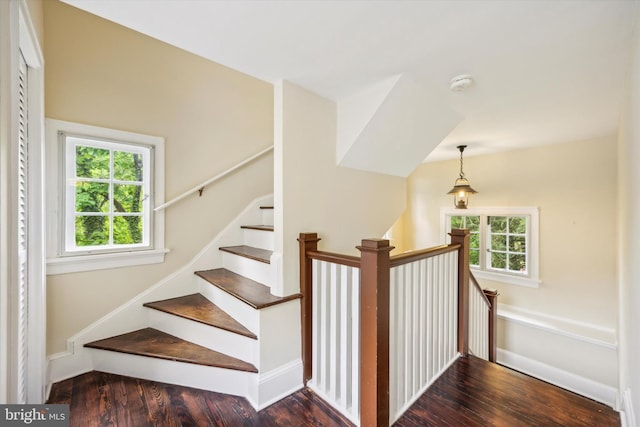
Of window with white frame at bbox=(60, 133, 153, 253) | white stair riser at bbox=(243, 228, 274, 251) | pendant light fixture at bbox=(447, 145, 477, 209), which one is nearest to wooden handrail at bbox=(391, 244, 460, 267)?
white stair riser at bbox=(243, 228, 274, 251)

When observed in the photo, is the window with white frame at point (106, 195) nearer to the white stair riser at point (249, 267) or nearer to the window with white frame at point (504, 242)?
the white stair riser at point (249, 267)

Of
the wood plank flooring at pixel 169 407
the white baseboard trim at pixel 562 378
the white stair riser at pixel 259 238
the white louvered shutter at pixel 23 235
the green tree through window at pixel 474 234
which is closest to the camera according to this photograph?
the white louvered shutter at pixel 23 235

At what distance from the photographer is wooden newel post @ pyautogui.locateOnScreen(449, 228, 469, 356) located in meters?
2.29

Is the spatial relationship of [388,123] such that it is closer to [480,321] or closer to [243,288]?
[243,288]

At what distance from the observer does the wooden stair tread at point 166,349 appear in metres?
1.77

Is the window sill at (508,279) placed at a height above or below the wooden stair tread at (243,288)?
below

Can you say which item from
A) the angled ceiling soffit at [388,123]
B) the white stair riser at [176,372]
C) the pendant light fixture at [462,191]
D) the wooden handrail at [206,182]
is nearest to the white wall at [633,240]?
the angled ceiling soffit at [388,123]

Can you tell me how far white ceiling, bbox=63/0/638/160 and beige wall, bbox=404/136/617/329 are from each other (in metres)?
1.46

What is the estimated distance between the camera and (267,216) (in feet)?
9.66

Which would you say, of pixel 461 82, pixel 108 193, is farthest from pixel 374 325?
pixel 108 193

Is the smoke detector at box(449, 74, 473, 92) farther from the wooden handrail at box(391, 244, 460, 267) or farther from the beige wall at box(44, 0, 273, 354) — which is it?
the beige wall at box(44, 0, 273, 354)

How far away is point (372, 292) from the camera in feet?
4.74

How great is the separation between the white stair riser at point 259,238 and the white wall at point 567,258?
289cm

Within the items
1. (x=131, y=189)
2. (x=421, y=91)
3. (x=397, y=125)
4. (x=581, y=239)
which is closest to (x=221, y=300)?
(x=131, y=189)
